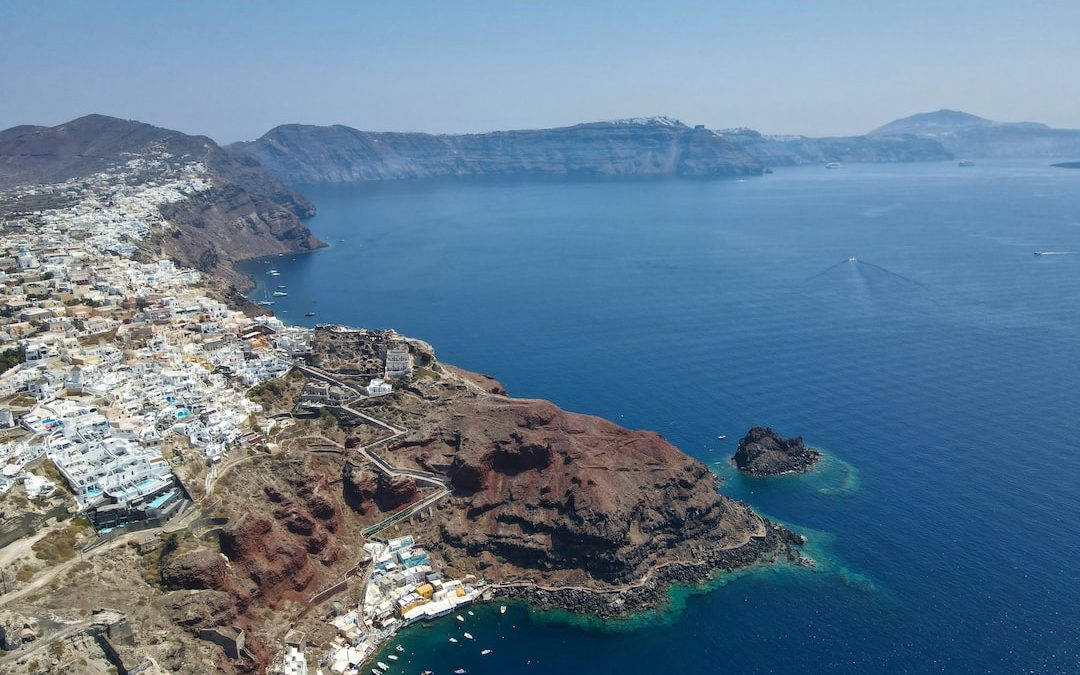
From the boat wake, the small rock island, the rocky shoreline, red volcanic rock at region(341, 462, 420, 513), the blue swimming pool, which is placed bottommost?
the rocky shoreline

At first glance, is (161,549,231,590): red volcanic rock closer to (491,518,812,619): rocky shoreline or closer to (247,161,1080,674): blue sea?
(247,161,1080,674): blue sea

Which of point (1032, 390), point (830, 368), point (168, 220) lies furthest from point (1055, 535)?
point (168, 220)

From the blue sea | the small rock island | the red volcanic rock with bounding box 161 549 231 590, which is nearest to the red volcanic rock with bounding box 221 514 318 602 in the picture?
the red volcanic rock with bounding box 161 549 231 590

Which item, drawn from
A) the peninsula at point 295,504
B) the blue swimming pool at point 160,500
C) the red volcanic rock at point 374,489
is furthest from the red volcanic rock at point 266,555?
the red volcanic rock at point 374,489

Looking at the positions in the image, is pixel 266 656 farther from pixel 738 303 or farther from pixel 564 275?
pixel 564 275

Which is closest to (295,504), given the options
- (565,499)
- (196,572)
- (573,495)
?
(196,572)

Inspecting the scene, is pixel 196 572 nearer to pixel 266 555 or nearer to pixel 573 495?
pixel 266 555
